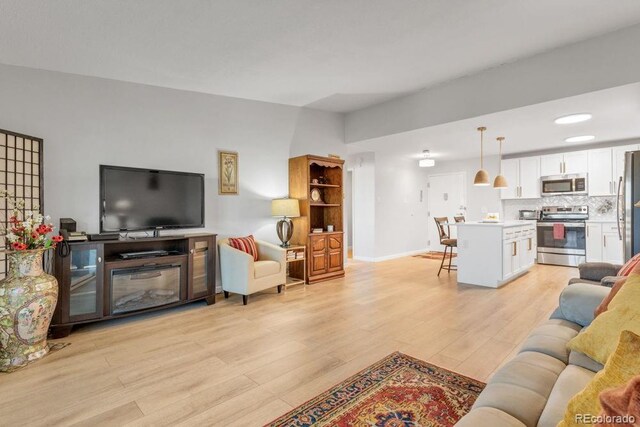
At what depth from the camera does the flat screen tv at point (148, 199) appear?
3395 mm

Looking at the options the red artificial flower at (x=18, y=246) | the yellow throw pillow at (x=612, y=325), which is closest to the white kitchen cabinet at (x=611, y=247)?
the yellow throw pillow at (x=612, y=325)

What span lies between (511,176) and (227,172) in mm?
5901

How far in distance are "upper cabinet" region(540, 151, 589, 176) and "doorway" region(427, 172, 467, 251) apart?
1.66 meters

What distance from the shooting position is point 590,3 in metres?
2.65

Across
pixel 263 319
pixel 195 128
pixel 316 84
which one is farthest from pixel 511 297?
pixel 195 128

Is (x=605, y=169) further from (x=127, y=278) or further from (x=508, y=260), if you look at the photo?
(x=127, y=278)

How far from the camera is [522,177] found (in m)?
6.77

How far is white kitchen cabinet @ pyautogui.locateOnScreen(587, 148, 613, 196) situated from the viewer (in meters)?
5.77

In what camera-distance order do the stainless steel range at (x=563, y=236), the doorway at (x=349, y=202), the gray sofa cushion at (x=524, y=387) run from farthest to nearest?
the doorway at (x=349, y=202) → the stainless steel range at (x=563, y=236) → the gray sofa cushion at (x=524, y=387)

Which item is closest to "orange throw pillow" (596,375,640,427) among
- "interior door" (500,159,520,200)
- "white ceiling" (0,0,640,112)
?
"white ceiling" (0,0,640,112)

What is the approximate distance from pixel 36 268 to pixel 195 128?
7.70 ft

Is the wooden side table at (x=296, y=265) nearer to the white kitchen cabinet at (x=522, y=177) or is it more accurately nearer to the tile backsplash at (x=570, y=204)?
the white kitchen cabinet at (x=522, y=177)

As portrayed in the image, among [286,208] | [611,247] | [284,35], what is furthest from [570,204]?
[284,35]

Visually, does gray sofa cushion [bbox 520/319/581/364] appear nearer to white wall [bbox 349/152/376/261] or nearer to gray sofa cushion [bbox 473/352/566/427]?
gray sofa cushion [bbox 473/352/566/427]
